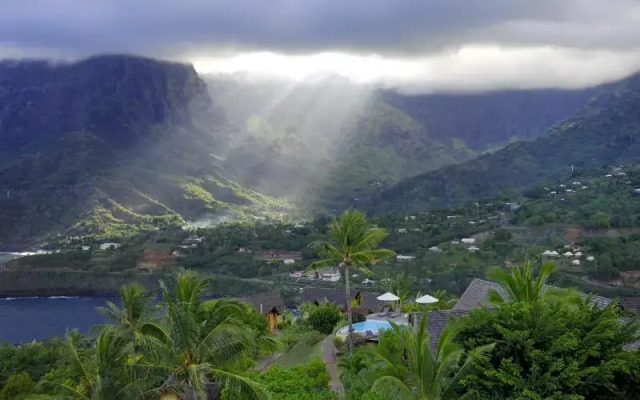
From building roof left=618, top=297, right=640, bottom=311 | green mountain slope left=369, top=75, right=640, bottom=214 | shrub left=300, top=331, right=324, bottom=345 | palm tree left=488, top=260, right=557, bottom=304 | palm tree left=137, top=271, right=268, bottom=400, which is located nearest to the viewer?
palm tree left=137, top=271, right=268, bottom=400

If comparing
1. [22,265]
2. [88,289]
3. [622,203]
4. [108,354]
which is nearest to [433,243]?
[622,203]

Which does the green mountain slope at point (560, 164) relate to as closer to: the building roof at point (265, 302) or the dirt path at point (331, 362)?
the building roof at point (265, 302)

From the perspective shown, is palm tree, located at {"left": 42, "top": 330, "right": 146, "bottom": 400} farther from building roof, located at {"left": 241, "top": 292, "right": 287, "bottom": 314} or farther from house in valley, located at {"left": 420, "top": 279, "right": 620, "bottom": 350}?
building roof, located at {"left": 241, "top": 292, "right": 287, "bottom": 314}

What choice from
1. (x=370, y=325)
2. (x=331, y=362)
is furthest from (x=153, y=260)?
(x=331, y=362)

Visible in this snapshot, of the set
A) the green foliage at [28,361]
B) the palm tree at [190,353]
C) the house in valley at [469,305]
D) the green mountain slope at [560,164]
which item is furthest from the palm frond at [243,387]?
the green mountain slope at [560,164]

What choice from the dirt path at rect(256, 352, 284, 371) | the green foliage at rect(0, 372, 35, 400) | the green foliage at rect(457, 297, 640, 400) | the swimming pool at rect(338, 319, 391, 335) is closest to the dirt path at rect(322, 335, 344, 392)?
the swimming pool at rect(338, 319, 391, 335)

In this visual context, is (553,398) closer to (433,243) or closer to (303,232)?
(433,243)

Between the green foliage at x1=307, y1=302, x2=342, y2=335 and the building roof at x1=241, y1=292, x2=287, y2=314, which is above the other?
the green foliage at x1=307, y1=302, x2=342, y2=335
